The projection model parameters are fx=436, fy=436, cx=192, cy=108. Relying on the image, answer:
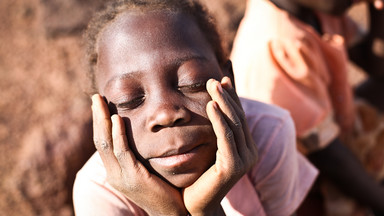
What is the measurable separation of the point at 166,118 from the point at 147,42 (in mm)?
233

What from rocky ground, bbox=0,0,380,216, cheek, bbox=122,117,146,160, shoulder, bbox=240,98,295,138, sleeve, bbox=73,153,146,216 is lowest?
rocky ground, bbox=0,0,380,216

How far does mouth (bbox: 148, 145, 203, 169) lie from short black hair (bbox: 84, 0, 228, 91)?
0.39 m

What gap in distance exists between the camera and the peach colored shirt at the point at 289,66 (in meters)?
1.97

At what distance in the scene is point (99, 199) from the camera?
144cm

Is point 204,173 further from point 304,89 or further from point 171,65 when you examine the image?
point 304,89

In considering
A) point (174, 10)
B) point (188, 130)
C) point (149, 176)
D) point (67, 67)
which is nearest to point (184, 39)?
point (174, 10)

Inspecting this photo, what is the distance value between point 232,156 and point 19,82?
334 cm

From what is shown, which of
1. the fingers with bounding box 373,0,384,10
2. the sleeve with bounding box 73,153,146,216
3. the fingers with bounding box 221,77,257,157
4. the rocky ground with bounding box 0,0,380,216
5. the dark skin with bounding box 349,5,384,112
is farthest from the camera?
the rocky ground with bounding box 0,0,380,216

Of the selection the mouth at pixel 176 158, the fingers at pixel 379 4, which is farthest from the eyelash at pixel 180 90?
the fingers at pixel 379 4

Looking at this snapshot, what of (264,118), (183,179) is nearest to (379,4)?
(264,118)

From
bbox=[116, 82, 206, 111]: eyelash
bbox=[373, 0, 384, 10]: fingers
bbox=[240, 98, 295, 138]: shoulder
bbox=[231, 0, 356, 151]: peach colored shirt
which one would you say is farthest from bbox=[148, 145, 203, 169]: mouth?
bbox=[373, 0, 384, 10]: fingers

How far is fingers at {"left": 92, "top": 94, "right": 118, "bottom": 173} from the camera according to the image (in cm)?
126

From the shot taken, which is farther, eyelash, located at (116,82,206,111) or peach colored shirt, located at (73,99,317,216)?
peach colored shirt, located at (73,99,317,216)

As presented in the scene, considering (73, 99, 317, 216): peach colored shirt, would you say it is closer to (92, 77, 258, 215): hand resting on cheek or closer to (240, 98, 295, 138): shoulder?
Result: (240, 98, 295, 138): shoulder
